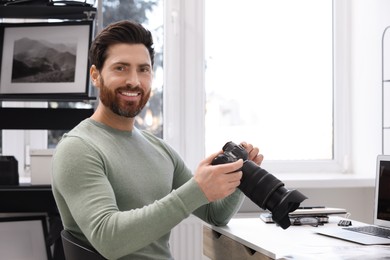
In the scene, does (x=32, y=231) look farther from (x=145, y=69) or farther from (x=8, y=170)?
(x=145, y=69)

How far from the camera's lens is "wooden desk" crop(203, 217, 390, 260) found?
1.64m

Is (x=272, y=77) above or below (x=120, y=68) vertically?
above

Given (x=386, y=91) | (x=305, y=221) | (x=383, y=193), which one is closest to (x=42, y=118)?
(x=305, y=221)

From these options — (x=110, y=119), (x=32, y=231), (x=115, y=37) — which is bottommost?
(x=32, y=231)

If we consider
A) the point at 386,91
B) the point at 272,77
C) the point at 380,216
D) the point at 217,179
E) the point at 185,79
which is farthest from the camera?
the point at 272,77

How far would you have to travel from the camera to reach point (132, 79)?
1.81 m

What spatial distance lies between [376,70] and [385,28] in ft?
0.77

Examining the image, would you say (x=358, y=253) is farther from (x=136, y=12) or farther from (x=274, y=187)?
(x=136, y=12)

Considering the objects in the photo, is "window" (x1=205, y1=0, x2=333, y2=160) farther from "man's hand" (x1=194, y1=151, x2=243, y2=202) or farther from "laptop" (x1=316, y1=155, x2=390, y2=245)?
"man's hand" (x1=194, y1=151, x2=243, y2=202)

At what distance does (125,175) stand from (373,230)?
871mm

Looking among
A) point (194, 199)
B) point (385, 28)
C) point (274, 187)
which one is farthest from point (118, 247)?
point (385, 28)

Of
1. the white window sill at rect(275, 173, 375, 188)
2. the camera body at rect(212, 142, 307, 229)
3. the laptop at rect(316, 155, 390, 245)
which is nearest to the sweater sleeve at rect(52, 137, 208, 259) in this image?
the camera body at rect(212, 142, 307, 229)

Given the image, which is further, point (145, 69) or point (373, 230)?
point (373, 230)

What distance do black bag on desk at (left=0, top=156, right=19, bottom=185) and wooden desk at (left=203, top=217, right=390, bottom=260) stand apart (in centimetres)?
86
